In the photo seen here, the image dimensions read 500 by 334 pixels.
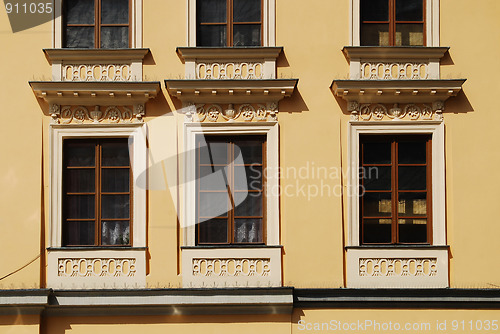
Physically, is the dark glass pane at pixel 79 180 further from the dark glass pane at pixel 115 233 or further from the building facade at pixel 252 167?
the dark glass pane at pixel 115 233

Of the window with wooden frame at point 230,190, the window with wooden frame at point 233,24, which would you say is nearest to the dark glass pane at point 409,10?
the window with wooden frame at point 233,24

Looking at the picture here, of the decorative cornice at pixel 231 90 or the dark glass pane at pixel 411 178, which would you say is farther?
the dark glass pane at pixel 411 178

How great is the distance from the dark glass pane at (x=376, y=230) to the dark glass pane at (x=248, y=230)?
1731 millimetres

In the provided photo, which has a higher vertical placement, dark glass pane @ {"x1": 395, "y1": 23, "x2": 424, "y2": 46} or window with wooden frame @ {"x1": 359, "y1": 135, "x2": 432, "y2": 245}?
dark glass pane @ {"x1": 395, "y1": 23, "x2": 424, "y2": 46}

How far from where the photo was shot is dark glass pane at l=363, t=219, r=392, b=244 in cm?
1037

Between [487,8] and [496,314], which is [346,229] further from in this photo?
[487,8]

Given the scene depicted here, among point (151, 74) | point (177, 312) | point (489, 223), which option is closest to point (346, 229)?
point (489, 223)

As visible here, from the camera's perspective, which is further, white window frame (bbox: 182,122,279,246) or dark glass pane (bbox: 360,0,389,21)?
dark glass pane (bbox: 360,0,389,21)

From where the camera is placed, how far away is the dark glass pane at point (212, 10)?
1066 centimetres

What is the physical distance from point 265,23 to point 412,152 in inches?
128

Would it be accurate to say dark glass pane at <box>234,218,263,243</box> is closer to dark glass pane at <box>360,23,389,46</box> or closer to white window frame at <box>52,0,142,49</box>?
white window frame at <box>52,0,142,49</box>

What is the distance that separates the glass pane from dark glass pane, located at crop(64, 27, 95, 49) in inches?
5.7

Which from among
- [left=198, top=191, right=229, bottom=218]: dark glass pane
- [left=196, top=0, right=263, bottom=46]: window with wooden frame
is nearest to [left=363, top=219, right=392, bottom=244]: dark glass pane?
[left=198, top=191, right=229, bottom=218]: dark glass pane

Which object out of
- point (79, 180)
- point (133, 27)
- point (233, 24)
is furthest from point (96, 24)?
point (79, 180)
